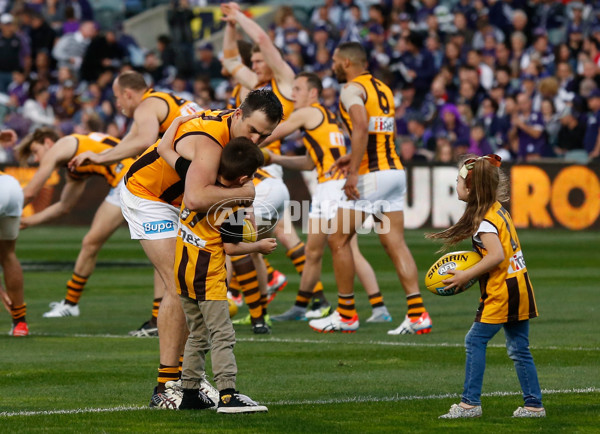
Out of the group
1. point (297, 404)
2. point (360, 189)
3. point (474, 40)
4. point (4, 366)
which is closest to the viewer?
point (297, 404)

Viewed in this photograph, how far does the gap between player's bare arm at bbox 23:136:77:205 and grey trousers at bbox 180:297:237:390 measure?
18.3 feet

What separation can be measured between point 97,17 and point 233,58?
24364mm

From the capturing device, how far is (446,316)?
12.9 m

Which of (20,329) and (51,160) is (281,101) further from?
(20,329)

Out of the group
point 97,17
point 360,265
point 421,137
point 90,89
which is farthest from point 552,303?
point 97,17

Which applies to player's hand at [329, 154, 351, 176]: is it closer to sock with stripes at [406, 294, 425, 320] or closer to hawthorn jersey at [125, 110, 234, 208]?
sock with stripes at [406, 294, 425, 320]

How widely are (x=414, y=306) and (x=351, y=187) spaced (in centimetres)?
128

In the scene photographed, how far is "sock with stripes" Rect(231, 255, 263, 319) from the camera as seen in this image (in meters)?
11.8

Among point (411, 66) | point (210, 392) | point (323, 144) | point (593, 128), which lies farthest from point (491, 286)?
point (411, 66)

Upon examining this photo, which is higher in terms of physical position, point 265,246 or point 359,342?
point 265,246

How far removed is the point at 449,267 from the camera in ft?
24.1

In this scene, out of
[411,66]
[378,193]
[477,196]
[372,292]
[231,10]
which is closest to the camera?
[477,196]

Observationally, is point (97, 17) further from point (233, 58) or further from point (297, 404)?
point (297, 404)

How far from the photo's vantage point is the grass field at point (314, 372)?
23.5 feet
